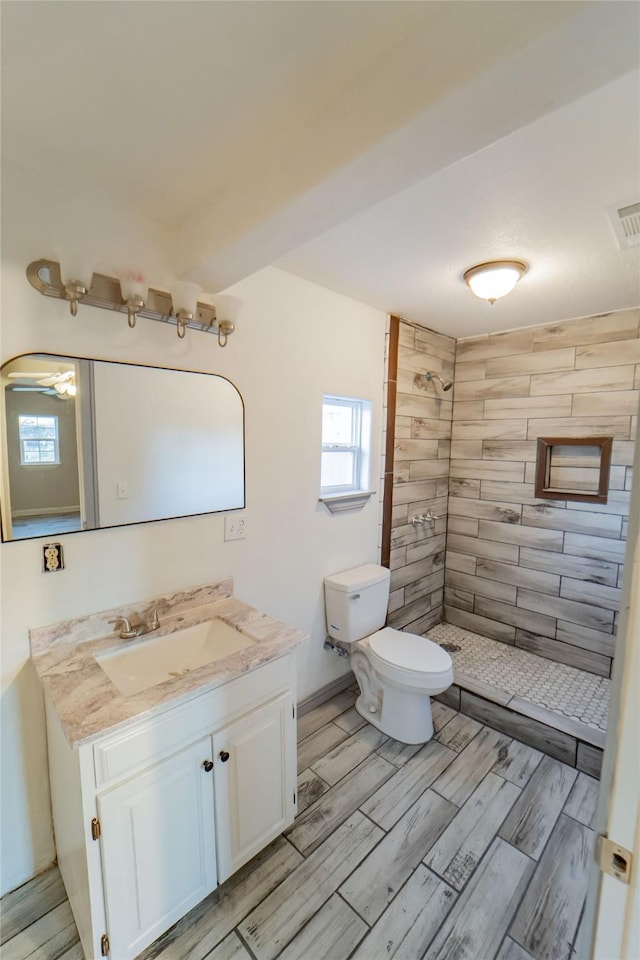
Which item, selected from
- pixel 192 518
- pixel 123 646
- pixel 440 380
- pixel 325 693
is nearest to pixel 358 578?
pixel 325 693

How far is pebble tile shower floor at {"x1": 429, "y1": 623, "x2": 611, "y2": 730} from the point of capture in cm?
227

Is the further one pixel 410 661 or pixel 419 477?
pixel 419 477

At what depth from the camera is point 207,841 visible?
51.0 inches

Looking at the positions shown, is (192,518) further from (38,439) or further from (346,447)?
(346,447)

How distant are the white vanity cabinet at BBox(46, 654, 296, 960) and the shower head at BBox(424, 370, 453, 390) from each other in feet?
7.30

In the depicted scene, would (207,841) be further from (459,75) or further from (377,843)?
(459,75)

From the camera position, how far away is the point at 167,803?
3.89 ft

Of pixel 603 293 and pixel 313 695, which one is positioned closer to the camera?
pixel 603 293

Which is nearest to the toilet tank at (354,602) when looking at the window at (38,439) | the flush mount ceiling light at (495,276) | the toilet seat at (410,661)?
the toilet seat at (410,661)

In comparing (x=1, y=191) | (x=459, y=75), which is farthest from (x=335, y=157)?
(x=1, y=191)

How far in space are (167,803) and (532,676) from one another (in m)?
2.35

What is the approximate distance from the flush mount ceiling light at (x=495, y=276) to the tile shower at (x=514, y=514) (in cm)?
74

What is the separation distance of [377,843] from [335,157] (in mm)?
2347

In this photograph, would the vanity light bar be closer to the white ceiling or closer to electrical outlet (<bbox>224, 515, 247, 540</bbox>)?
the white ceiling
